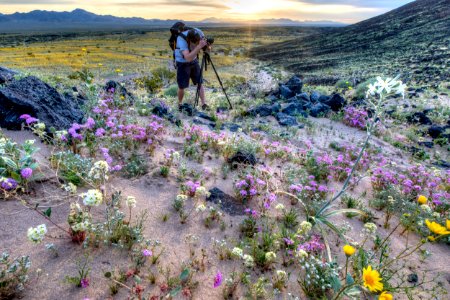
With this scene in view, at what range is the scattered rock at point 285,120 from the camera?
379 inches

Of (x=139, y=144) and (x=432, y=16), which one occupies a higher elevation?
(x=432, y=16)

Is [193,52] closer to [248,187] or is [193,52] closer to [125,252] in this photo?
[248,187]

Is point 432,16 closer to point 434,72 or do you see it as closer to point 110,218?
point 434,72

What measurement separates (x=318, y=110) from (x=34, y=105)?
8704mm

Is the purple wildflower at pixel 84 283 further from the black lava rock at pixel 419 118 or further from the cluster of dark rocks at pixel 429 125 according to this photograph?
the black lava rock at pixel 419 118

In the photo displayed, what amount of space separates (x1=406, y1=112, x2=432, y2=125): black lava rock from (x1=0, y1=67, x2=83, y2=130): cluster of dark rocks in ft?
36.9

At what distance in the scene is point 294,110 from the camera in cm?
1073

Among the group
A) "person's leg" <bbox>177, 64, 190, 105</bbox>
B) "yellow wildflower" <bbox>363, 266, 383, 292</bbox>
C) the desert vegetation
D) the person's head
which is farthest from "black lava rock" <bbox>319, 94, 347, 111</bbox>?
"yellow wildflower" <bbox>363, 266, 383, 292</bbox>

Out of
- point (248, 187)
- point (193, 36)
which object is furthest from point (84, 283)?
point (193, 36)

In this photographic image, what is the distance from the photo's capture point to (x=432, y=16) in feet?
140

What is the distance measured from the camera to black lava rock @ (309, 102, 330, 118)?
10.8 meters

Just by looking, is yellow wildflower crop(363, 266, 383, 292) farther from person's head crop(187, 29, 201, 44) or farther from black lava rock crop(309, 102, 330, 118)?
black lava rock crop(309, 102, 330, 118)

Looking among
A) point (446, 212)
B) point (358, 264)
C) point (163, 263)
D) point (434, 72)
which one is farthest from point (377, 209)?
point (434, 72)

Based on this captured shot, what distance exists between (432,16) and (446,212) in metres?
49.2
